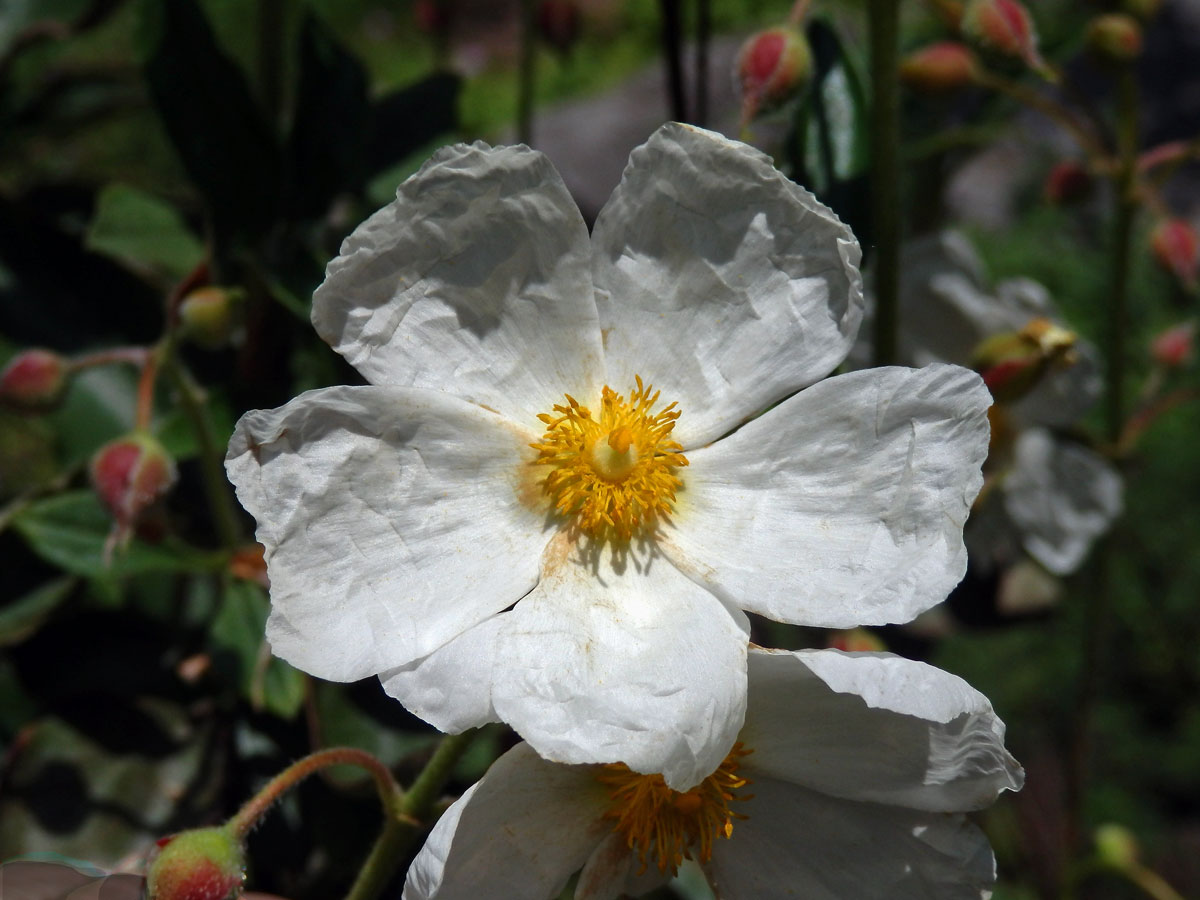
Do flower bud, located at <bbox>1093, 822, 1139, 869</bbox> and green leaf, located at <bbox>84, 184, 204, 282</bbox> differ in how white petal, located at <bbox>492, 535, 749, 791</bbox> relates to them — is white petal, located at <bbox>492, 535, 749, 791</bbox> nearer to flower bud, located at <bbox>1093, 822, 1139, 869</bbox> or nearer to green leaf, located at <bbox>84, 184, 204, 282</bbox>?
green leaf, located at <bbox>84, 184, 204, 282</bbox>

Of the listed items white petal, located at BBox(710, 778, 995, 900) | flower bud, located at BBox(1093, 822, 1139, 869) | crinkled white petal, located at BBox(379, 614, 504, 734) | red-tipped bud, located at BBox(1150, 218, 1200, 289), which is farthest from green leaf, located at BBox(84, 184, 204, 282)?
flower bud, located at BBox(1093, 822, 1139, 869)

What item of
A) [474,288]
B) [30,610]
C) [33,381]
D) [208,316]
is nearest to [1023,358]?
[474,288]

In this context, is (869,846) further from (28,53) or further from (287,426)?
(28,53)

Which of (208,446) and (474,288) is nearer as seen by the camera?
(474,288)

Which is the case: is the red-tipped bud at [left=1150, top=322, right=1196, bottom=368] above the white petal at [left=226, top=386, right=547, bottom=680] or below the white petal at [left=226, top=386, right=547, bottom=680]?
below

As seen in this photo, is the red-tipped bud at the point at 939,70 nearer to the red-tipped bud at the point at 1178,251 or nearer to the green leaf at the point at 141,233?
the red-tipped bud at the point at 1178,251

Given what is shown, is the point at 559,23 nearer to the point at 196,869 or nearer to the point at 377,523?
the point at 377,523
